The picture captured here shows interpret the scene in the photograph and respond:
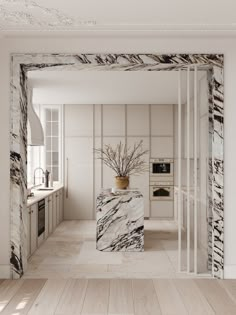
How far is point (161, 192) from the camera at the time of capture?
30.1 ft

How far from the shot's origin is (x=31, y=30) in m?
4.36

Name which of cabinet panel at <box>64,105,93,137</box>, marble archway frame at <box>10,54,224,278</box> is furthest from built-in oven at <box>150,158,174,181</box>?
marble archway frame at <box>10,54,224,278</box>

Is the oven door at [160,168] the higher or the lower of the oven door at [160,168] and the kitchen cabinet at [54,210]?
the higher

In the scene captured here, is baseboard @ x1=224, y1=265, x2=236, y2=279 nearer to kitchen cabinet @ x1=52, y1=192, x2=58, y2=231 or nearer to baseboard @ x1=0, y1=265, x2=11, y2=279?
baseboard @ x1=0, y1=265, x2=11, y2=279

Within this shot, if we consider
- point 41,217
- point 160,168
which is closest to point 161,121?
point 160,168

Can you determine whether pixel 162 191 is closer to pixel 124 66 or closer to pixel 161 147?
pixel 161 147

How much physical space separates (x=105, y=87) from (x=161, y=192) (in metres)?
2.95

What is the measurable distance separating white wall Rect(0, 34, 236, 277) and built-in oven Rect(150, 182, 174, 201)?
4606mm

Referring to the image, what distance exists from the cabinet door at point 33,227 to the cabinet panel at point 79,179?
10.4 feet

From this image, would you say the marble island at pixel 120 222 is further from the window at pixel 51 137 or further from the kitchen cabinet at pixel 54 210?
the window at pixel 51 137

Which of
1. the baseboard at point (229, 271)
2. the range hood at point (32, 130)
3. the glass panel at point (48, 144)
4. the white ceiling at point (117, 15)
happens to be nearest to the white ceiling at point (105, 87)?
the range hood at point (32, 130)

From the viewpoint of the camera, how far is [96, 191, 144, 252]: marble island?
236 inches

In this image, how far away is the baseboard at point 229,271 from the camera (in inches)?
179

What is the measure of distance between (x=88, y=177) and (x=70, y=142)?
0.83 m
